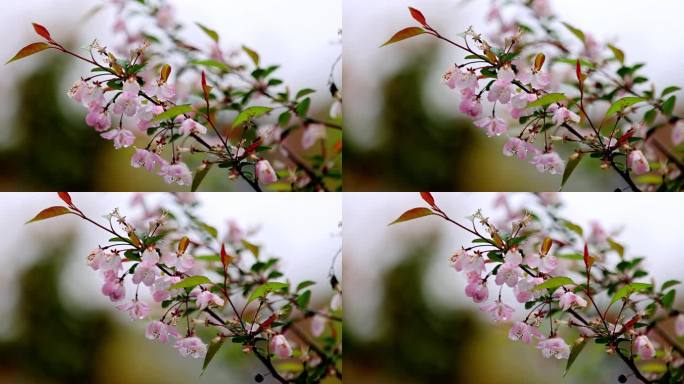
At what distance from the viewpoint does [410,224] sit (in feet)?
6.93

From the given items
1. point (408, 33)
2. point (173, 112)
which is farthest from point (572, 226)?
point (173, 112)

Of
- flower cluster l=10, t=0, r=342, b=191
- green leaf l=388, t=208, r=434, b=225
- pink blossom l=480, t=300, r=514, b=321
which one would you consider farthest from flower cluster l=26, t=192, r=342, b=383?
pink blossom l=480, t=300, r=514, b=321

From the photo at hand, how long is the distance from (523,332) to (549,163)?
42 cm

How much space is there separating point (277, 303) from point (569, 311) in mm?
716

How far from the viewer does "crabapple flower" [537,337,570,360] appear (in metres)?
→ 2.08

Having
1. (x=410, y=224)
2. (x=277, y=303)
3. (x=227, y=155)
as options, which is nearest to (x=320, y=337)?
(x=277, y=303)

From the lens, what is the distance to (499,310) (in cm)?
208

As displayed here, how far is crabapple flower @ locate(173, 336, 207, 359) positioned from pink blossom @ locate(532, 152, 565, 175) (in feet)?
3.04

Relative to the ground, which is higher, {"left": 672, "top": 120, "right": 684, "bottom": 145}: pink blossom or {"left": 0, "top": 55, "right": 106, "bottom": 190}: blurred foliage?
{"left": 672, "top": 120, "right": 684, "bottom": 145}: pink blossom

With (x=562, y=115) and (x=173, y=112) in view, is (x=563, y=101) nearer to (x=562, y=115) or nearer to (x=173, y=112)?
(x=562, y=115)

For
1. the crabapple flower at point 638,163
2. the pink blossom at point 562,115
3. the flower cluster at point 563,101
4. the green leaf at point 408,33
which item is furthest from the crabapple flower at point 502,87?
the crabapple flower at point 638,163

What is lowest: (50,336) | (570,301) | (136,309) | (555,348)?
(50,336)

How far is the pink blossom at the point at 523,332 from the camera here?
2.08 meters

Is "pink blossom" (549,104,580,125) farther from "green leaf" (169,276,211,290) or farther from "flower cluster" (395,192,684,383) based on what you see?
"green leaf" (169,276,211,290)
